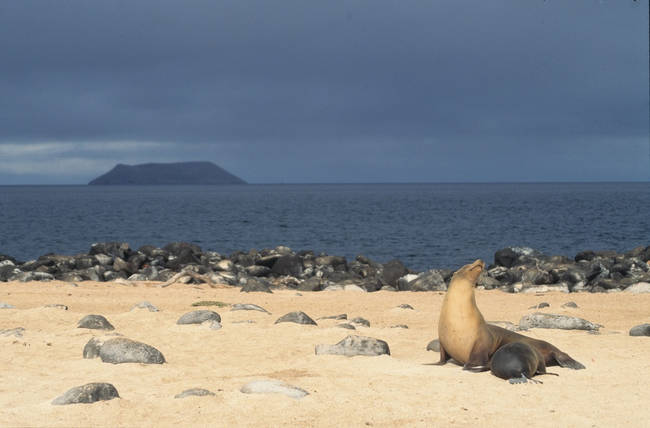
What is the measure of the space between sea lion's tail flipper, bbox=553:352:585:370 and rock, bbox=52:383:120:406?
4817mm

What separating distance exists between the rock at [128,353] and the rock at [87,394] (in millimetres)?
1931

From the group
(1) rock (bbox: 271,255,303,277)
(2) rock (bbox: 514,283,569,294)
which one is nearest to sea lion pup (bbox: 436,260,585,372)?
(2) rock (bbox: 514,283,569,294)

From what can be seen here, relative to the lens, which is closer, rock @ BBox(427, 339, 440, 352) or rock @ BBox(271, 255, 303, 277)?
rock @ BBox(427, 339, 440, 352)

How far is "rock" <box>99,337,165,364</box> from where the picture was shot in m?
8.53

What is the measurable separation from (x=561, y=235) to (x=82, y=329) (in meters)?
49.0

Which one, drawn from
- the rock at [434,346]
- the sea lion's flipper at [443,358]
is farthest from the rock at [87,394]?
the rock at [434,346]

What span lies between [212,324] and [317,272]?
15.4 metres

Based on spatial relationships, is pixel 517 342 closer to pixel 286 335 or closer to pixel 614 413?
pixel 614 413

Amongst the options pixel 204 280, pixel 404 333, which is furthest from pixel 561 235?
pixel 404 333

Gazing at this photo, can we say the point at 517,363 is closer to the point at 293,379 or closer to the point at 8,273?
the point at 293,379

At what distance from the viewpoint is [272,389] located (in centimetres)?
683

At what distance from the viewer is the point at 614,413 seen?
21.4ft

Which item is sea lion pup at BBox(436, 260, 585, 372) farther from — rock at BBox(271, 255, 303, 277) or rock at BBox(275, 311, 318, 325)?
rock at BBox(271, 255, 303, 277)

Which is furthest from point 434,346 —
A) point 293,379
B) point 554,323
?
point 293,379
